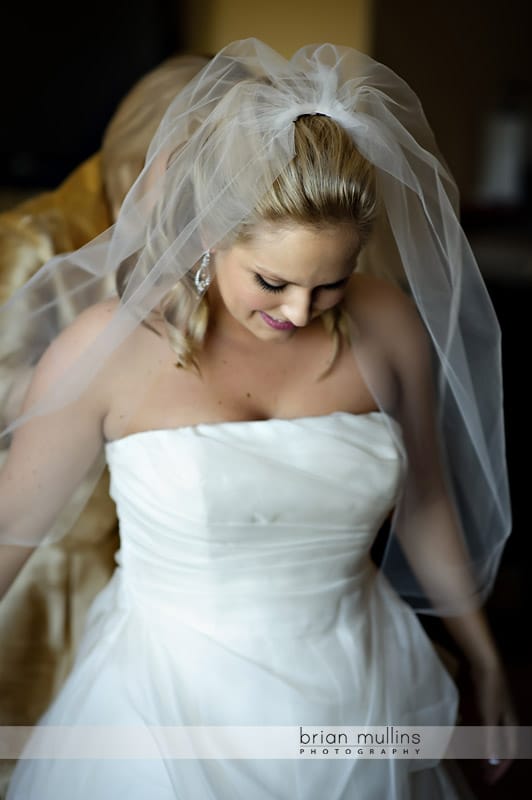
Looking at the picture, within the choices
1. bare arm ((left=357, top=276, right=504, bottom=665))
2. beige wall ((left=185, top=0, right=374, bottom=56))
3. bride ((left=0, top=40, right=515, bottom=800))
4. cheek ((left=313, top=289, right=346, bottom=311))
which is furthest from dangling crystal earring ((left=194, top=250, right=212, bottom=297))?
beige wall ((left=185, top=0, right=374, bottom=56))

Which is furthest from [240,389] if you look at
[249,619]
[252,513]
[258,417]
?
[249,619]

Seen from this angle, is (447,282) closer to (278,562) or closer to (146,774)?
(278,562)

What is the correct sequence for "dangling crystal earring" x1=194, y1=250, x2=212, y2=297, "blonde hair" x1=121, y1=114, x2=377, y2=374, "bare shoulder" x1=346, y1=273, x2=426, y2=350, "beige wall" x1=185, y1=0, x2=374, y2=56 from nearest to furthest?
"blonde hair" x1=121, y1=114, x2=377, y2=374 → "dangling crystal earring" x1=194, y1=250, x2=212, y2=297 → "bare shoulder" x1=346, y1=273, x2=426, y2=350 → "beige wall" x1=185, y1=0, x2=374, y2=56

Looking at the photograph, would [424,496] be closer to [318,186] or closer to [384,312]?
[384,312]

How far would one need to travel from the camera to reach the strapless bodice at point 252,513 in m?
0.93

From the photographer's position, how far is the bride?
2.68 feet

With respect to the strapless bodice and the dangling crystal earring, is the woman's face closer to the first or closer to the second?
the dangling crystal earring

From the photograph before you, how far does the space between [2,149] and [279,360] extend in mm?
1593

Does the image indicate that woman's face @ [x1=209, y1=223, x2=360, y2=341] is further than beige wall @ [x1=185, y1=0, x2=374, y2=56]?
No

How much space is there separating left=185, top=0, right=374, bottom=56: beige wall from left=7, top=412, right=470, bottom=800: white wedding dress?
4.40 ft

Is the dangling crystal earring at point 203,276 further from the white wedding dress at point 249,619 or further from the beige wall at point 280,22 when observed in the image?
the beige wall at point 280,22

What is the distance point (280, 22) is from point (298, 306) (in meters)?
1.53

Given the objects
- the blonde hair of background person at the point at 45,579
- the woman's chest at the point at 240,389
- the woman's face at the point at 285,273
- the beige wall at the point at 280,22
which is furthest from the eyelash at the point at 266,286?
the beige wall at the point at 280,22

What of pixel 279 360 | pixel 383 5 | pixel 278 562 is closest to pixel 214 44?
pixel 383 5
